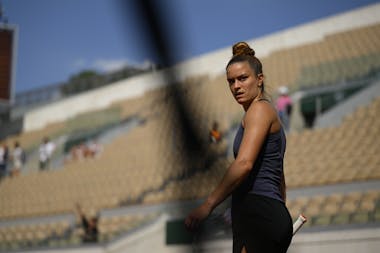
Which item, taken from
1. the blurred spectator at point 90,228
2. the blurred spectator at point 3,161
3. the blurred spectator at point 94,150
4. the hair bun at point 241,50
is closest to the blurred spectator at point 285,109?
the blurred spectator at point 90,228

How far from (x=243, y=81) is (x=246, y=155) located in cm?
27

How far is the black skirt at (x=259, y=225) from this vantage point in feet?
5.87

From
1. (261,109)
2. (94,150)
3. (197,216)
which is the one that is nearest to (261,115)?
(261,109)

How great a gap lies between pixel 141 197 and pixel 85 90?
52.2 feet

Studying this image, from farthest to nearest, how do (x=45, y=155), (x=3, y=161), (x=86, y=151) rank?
1. (x=45, y=155)
2. (x=3, y=161)
3. (x=86, y=151)

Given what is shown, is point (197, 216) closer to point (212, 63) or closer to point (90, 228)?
point (90, 228)

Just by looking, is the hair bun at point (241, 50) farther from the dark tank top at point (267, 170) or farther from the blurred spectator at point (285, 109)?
the blurred spectator at point (285, 109)

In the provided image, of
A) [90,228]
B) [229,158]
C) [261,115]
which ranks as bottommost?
[90,228]

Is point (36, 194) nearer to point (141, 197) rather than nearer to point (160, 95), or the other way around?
point (141, 197)

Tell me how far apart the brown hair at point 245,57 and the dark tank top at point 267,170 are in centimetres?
17

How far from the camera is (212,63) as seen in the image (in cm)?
2094

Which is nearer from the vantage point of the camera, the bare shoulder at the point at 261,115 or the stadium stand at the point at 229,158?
the bare shoulder at the point at 261,115

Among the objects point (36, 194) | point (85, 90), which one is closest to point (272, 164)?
point (36, 194)

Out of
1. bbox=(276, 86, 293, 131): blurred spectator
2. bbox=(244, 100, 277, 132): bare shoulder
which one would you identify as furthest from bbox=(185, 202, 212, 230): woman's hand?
bbox=(276, 86, 293, 131): blurred spectator
